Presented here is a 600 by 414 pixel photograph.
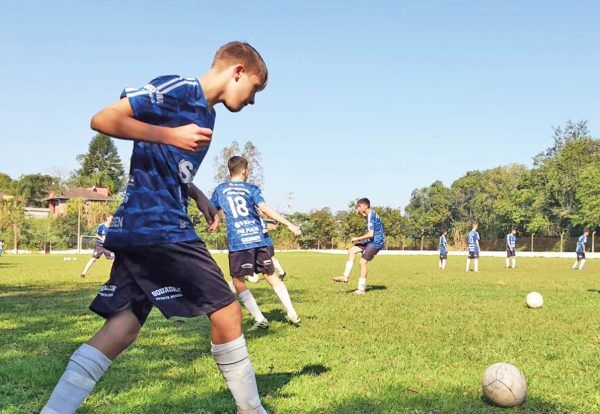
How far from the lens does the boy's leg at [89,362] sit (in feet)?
8.59

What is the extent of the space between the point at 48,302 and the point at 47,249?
52.7 meters

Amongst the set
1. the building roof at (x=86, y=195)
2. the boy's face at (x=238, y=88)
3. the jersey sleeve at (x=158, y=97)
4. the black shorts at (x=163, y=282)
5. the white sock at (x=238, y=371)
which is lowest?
the white sock at (x=238, y=371)

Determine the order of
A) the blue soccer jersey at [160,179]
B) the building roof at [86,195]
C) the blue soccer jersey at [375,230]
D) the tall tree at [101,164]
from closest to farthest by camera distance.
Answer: the blue soccer jersey at [160,179] < the blue soccer jersey at [375,230] < the building roof at [86,195] < the tall tree at [101,164]

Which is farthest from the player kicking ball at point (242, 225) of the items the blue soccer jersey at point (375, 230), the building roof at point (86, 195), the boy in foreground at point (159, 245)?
the building roof at point (86, 195)

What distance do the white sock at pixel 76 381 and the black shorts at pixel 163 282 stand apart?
0.71 feet

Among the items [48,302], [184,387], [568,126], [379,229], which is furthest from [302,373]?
[568,126]

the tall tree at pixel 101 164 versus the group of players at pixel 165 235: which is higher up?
the tall tree at pixel 101 164

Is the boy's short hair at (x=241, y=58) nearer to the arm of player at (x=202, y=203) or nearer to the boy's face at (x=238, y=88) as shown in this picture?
the boy's face at (x=238, y=88)

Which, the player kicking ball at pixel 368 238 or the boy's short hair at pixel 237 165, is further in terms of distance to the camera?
the player kicking ball at pixel 368 238

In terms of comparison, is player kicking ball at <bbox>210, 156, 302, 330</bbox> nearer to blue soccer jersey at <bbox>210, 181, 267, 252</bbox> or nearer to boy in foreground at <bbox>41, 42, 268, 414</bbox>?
blue soccer jersey at <bbox>210, 181, 267, 252</bbox>

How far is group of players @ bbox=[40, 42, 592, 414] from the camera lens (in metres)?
2.62

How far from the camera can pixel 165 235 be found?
2.77 metres

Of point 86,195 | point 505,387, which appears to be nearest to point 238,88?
point 505,387

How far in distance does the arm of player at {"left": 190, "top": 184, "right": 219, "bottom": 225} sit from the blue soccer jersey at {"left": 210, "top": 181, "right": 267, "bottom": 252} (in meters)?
3.08
